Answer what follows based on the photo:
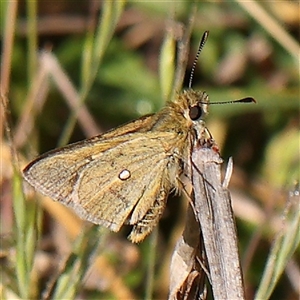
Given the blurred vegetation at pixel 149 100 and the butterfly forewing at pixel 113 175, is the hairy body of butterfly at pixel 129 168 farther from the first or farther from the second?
the blurred vegetation at pixel 149 100

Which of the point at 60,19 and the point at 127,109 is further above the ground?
the point at 60,19

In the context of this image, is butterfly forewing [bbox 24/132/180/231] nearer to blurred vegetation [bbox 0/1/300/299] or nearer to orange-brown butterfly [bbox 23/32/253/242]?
orange-brown butterfly [bbox 23/32/253/242]

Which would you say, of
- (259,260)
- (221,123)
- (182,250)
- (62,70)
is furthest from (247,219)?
(182,250)

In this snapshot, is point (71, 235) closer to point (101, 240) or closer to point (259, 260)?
point (259, 260)

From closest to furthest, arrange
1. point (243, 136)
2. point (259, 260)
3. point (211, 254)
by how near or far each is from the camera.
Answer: point (211, 254) < point (259, 260) < point (243, 136)

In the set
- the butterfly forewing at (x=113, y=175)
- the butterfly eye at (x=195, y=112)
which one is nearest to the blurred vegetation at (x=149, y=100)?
the butterfly forewing at (x=113, y=175)

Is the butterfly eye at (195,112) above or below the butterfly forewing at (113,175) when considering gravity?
above

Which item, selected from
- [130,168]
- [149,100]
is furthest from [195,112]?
[149,100]
